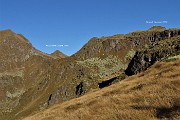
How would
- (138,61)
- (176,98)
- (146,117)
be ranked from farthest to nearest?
(138,61), (176,98), (146,117)

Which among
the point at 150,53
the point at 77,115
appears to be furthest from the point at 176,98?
the point at 150,53

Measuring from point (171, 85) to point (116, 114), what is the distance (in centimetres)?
441

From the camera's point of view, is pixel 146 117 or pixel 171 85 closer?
pixel 146 117

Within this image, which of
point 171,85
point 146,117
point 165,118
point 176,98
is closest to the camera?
point 165,118

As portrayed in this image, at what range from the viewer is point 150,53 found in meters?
120

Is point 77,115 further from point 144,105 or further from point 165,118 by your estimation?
point 165,118

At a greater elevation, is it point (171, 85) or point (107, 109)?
point (171, 85)

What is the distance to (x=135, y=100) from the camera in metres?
17.8

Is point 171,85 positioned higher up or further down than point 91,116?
higher up

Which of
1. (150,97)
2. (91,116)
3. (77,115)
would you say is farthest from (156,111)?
(77,115)

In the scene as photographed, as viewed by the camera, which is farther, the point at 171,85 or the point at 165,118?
the point at 171,85

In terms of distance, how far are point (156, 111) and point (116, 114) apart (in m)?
2.05

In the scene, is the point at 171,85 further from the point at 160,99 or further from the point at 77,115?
the point at 77,115

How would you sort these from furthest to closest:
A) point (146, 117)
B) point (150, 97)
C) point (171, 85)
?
1. point (171, 85)
2. point (150, 97)
3. point (146, 117)
